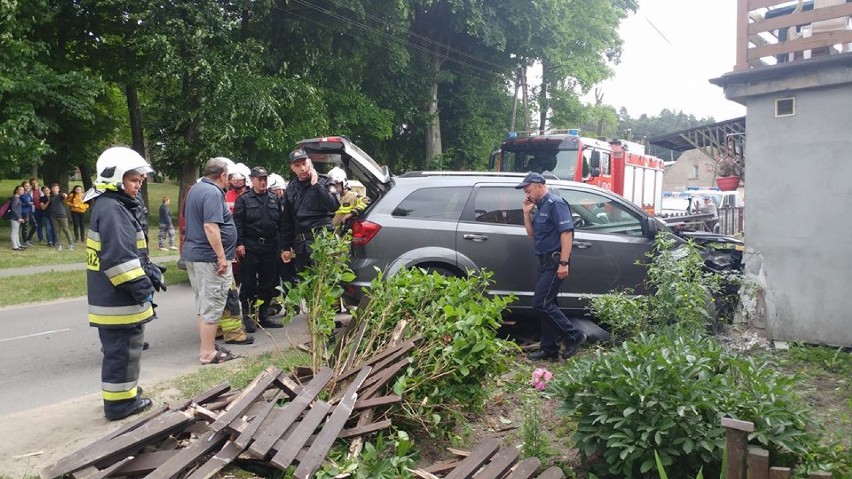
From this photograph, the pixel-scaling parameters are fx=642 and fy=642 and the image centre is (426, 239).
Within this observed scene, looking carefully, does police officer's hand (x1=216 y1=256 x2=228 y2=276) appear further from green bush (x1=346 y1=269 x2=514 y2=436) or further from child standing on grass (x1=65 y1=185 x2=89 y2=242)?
child standing on grass (x1=65 y1=185 x2=89 y2=242)

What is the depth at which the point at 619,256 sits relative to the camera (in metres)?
6.84

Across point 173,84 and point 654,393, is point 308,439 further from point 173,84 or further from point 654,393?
point 173,84

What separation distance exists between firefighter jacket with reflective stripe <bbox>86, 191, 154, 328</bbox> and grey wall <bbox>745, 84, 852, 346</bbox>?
558 cm

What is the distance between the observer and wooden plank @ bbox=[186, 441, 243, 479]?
10.8 feet

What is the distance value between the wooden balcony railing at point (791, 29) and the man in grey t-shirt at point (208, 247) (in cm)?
526

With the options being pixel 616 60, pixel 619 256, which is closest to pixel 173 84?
pixel 619 256

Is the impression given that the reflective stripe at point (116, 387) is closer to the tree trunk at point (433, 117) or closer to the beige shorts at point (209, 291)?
the beige shorts at point (209, 291)

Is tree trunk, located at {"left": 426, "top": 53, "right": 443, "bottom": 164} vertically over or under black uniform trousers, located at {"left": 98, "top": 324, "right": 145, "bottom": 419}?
over

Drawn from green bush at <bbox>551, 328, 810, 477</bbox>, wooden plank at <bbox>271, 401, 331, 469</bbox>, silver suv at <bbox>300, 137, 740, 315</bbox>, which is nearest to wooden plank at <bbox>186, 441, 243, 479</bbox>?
wooden plank at <bbox>271, 401, 331, 469</bbox>

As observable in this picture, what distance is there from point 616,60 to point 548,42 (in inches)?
524

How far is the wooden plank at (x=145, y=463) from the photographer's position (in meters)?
3.41

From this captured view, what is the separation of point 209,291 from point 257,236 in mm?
1422

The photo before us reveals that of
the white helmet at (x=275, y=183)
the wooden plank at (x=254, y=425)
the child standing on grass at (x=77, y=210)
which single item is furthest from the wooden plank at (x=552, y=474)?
the child standing on grass at (x=77, y=210)

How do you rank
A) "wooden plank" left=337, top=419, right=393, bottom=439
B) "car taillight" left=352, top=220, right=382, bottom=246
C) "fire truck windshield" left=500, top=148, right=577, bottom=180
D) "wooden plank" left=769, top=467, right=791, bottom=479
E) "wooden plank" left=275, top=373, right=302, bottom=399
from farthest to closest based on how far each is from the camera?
1. "fire truck windshield" left=500, top=148, right=577, bottom=180
2. "car taillight" left=352, top=220, right=382, bottom=246
3. "wooden plank" left=275, top=373, right=302, bottom=399
4. "wooden plank" left=337, top=419, right=393, bottom=439
5. "wooden plank" left=769, top=467, right=791, bottom=479
